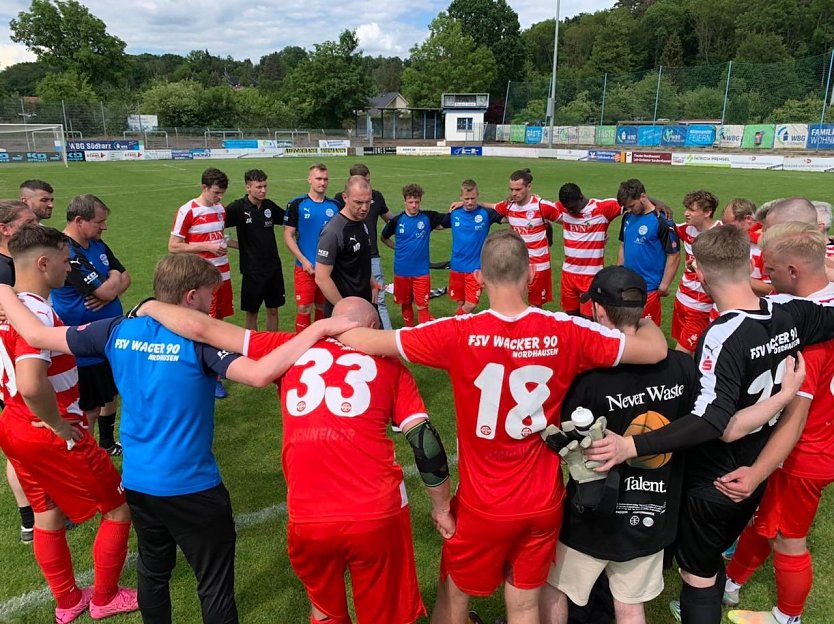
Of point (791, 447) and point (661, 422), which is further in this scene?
point (791, 447)

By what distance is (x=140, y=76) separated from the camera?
Answer: 131 meters

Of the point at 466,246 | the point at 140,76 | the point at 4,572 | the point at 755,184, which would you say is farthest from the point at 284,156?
the point at 140,76

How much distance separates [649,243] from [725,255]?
459cm

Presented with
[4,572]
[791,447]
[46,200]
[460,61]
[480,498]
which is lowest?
[4,572]

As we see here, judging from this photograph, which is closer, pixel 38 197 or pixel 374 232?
pixel 38 197

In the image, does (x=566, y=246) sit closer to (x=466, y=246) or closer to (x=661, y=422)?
(x=466, y=246)

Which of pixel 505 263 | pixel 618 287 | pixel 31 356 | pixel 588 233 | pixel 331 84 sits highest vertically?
pixel 331 84

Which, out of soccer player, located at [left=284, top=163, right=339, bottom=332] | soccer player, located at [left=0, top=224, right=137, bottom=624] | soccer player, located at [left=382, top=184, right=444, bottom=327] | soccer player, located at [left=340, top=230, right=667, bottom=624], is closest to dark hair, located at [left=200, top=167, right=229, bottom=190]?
soccer player, located at [left=284, top=163, right=339, bottom=332]

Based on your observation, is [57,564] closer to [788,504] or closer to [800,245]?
[788,504]

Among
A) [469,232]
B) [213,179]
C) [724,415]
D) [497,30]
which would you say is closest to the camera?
[724,415]

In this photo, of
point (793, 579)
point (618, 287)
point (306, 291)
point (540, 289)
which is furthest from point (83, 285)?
point (540, 289)

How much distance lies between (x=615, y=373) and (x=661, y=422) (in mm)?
343

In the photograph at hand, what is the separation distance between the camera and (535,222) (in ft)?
26.9

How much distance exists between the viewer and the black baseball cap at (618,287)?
281 centimetres
